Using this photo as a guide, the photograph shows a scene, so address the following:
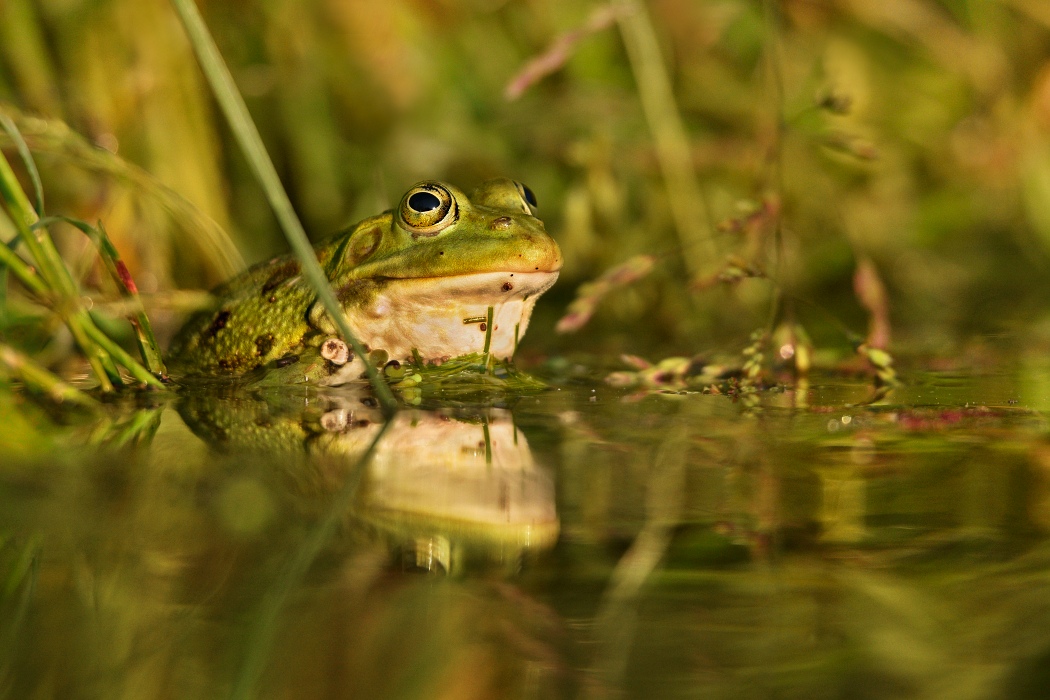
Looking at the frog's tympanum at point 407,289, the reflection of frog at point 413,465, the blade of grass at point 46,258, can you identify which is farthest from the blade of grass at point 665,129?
the blade of grass at point 46,258

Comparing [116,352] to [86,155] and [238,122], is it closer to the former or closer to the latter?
[86,155]

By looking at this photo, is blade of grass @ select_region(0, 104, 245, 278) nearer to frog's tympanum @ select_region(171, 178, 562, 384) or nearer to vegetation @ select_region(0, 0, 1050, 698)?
vegetation @ select_region(0, 0, 1050, 698)

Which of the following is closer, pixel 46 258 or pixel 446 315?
pixel 46 258

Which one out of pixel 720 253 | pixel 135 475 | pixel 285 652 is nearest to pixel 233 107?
pixel 135 475

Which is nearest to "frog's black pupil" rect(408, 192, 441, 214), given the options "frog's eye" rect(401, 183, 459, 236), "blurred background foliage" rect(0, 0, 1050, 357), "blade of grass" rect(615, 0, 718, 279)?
"frog's eye" rect(401, 183, 459, 236)

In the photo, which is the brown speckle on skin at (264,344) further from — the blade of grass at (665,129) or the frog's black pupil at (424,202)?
the blade of grass at (665,129)

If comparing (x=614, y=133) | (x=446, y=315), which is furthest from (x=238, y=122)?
(x=614, y=133)
